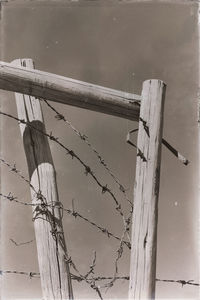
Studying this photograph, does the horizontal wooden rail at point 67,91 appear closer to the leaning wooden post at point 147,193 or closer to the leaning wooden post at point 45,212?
the leaning wooden post at point 147,193

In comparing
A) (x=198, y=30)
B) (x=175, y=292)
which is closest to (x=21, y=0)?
(x=198, y=30)

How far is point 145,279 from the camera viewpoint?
7.39ft

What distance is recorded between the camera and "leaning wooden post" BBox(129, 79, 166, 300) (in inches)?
89.2

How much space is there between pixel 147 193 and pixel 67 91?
69 cm

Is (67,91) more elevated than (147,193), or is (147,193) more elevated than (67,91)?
(67,91)

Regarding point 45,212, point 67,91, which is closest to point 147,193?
point 45,212

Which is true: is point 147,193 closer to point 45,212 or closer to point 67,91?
point 45,212

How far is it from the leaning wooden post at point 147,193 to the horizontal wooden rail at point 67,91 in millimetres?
96

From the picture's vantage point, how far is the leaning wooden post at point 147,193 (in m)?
2.27

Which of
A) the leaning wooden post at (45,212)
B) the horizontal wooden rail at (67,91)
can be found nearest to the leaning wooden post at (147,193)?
the horizontal wooden rail at (67,91)

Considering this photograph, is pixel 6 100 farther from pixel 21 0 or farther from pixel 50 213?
pixel 50 213

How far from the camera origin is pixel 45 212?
250cm

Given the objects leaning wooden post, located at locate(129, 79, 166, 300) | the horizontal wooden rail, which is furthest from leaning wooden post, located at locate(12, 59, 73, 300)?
leaning wooden post, located at locate(129, 79, 166, 300)

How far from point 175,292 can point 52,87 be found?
1.49m
